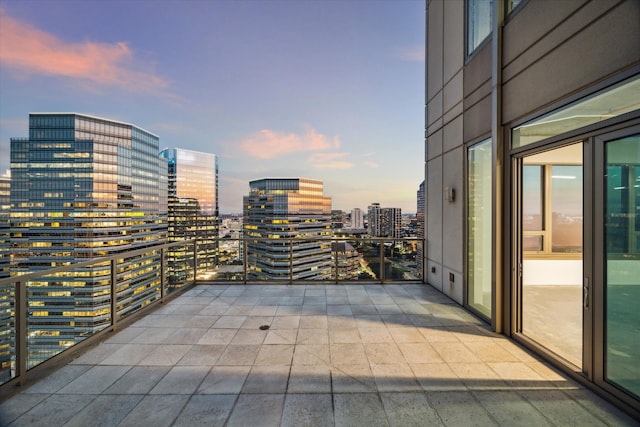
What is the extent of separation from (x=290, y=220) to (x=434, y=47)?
2569 centimetres

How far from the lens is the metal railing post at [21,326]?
6.78 ft

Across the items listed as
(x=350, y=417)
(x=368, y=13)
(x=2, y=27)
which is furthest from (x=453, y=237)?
(x=2, y=27)

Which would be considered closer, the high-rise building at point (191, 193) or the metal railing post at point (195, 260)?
the metal railing post at point (195, 260)

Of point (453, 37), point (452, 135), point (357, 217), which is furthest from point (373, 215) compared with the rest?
point (453, 37)

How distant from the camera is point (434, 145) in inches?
194

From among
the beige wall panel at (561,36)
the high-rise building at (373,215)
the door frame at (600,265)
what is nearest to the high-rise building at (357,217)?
the high-rise building at (373,215)

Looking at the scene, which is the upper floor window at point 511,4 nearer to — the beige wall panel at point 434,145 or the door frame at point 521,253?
the door frame at point 521,253

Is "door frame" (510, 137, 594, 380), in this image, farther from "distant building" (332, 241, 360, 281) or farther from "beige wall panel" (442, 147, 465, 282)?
"distant building" (332, 241, 360, 281)

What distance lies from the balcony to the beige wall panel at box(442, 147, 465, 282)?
970mm

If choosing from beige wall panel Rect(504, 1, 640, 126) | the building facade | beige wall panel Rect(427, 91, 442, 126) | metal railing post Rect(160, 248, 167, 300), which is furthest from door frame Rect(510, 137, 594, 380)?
metal railing post Rect(160, 248, 167, 300)

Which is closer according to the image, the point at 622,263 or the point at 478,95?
the point at 622,263

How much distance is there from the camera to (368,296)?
4.44 m

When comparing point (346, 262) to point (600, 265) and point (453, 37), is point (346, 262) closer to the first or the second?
point (600, 265)

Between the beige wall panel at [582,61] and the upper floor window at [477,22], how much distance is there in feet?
3.93
